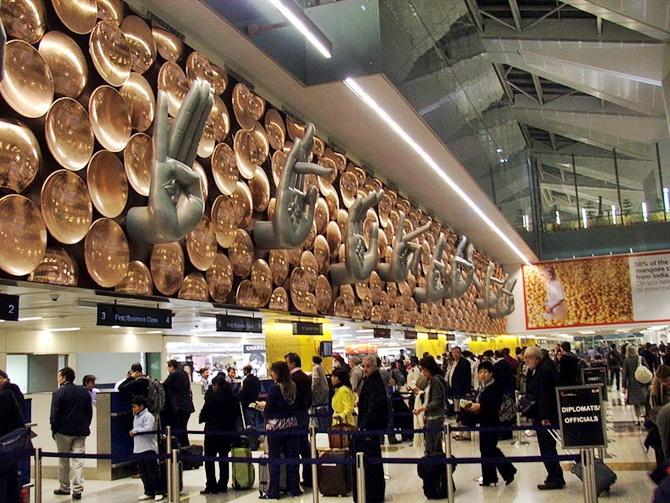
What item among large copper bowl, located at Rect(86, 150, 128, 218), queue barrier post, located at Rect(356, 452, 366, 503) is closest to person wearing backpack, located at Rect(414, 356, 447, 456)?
queue barrier post, located at Rect(356, 452, 366, 503)

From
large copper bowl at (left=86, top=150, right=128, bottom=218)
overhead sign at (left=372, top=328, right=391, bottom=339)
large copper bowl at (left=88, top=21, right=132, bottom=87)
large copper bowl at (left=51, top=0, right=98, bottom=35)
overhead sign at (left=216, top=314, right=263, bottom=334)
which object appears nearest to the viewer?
large copper bowl at (left=51, top=0, right=98, bottom=35)

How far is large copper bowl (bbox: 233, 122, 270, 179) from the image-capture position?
8.21 metres

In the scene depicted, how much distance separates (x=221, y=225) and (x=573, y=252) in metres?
23.8

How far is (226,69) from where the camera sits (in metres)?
8.28

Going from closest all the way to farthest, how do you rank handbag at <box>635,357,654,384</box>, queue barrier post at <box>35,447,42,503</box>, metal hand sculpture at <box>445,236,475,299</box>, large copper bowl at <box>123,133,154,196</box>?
1. large copper bowl at <box>123,133,154,196</box>
2. queue barrier post at <box>35,447,42,503</box>
3. handbag at <box>635,357,654,384</box>
4. metal hand sculpture at <box>445,236,475,299</box>

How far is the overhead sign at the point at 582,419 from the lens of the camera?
7.27m

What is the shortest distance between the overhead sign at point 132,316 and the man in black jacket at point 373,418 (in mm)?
2555

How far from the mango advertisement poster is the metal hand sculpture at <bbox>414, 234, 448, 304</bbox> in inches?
570

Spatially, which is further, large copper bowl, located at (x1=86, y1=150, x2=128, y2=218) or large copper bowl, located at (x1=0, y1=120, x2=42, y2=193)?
large copper bowl, located at (x1=86, y1=150, x2=128, y2=218)

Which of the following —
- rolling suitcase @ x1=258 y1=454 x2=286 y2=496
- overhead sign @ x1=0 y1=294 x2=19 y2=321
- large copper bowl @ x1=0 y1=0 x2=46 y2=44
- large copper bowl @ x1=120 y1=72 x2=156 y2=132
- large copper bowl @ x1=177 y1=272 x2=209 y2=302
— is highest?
large copper bowl @ x1=0 y1=0 x2=46 y2=44

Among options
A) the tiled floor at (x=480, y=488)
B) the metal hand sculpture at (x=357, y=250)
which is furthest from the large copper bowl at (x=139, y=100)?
the tiled floor at (x=480, y=488)

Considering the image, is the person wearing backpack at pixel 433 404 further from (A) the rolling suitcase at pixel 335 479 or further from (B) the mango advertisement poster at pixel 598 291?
(B) the mango advertisement poster at pixel 598 291

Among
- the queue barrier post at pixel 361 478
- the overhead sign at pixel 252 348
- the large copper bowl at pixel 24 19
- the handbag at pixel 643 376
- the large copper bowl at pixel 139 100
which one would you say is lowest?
the queue barrier post at pixel 361 478

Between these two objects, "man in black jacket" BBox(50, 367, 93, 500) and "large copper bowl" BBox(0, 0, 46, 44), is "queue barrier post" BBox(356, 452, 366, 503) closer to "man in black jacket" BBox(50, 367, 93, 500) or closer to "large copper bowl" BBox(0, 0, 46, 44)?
"large copper bowl" BBox(0, 0, 46, 44)
